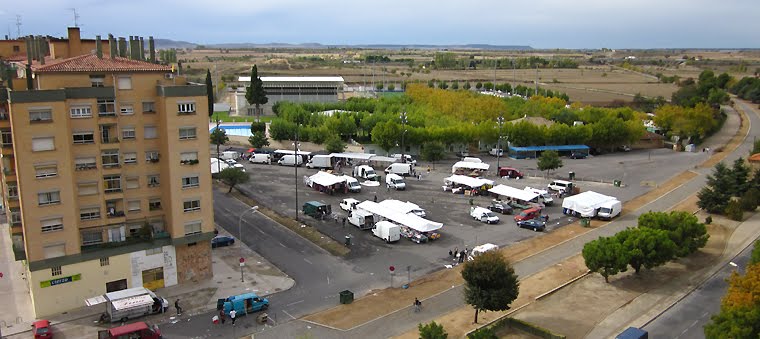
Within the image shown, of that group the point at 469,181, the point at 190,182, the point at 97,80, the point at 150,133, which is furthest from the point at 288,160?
the point at 97,80

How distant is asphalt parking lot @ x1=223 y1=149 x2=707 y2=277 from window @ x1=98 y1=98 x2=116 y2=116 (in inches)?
716

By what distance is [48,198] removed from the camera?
1321 inches

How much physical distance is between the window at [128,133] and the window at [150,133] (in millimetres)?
686

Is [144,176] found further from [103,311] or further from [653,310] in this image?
[653,310]

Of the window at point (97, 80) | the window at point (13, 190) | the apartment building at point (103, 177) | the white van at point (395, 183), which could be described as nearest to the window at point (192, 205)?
the apartment building at point (103, 177)

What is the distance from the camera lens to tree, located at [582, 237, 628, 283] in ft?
120

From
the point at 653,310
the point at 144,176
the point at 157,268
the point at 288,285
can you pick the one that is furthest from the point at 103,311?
the point at 653,310

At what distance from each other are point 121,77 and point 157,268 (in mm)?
11720

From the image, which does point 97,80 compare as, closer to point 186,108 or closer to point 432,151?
point 186,108

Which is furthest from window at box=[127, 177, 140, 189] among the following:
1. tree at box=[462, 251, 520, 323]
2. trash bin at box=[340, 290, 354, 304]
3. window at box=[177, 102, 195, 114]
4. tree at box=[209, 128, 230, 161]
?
tree at box=[209, 128, 230, 161]

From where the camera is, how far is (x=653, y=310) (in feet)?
114

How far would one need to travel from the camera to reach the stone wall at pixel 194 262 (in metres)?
37.9

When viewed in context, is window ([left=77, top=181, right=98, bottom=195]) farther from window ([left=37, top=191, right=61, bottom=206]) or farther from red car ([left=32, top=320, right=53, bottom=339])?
red car ([left=32, top=320, right=53, bottom=339])

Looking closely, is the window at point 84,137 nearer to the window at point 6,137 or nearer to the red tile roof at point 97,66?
the red tile roof at point 97,66
